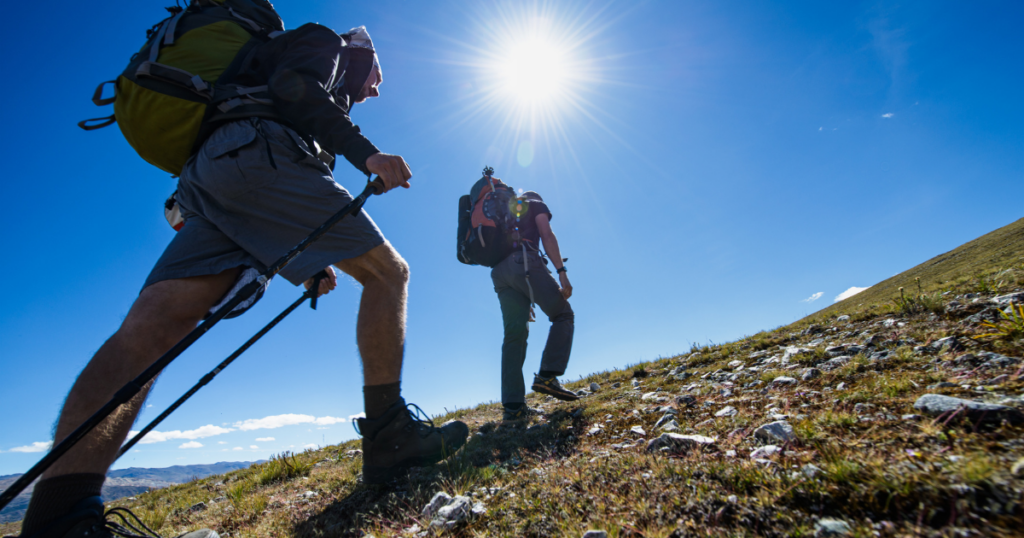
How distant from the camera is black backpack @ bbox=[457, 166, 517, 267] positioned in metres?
6.55

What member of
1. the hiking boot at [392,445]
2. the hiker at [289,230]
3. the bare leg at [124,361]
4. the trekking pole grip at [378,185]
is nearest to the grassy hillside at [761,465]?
the hiking boot at [392,445]

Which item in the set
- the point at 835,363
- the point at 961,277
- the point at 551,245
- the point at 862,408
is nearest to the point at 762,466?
the point at 862,408

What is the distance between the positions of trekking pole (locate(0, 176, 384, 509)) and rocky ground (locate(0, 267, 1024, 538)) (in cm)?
117

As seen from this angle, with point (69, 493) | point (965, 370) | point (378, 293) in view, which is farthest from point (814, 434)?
point (69, 493)

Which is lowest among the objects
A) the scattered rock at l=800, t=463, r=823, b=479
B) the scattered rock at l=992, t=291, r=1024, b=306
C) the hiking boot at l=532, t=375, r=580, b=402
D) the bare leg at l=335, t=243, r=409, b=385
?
the scattered rock at l=800, t=463, r=823, b=479

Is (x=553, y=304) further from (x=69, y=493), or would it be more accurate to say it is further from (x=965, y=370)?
(x=69, y=493)

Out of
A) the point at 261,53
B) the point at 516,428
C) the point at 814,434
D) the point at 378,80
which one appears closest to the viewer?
the point at 814,434

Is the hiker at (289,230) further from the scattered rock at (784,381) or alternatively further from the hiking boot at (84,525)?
the scattered rock at (784,381)

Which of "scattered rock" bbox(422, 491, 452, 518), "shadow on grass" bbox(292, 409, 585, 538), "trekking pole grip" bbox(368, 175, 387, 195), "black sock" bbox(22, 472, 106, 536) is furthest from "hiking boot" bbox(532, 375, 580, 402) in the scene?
"black sock" bbox(22, 472, 106, 536)

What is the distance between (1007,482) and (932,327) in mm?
3886

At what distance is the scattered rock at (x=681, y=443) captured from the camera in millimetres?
2385

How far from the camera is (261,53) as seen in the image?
3.27m

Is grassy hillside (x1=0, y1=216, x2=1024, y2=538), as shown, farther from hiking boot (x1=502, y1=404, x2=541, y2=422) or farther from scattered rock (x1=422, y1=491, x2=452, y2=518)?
hiking boot (x1=502, y1=404, x2=541, y2=422)

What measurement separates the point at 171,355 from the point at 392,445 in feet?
5.23
